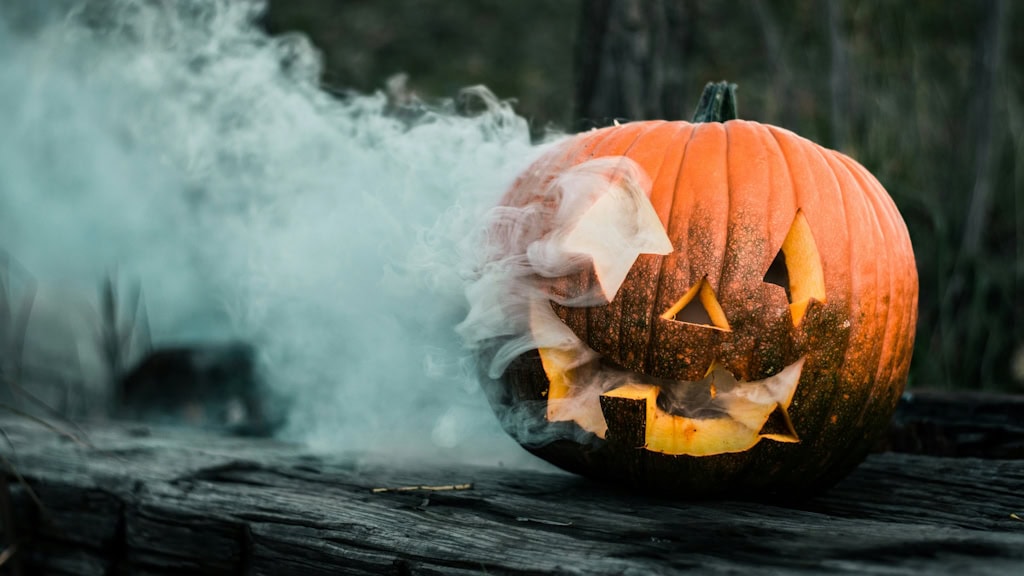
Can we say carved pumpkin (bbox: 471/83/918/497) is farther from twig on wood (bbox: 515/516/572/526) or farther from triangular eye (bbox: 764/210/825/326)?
twig on wood (bbox: 515/516/572/526)

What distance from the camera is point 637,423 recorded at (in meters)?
1.49

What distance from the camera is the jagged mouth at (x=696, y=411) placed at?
1487 millimetres

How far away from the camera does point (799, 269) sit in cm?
150

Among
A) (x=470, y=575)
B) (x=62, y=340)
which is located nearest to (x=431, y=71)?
(x=62, y=340)

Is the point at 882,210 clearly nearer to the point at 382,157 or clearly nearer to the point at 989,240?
the point at 382,157

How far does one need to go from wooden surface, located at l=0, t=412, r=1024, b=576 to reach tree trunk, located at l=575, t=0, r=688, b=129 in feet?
4.61

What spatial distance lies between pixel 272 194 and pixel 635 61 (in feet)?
4.16

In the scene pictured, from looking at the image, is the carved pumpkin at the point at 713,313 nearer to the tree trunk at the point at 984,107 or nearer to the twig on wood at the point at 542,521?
the twig on wood at the point at 542,521

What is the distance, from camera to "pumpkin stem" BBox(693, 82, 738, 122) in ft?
5.93

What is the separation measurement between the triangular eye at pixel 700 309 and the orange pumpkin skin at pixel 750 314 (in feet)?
0.03

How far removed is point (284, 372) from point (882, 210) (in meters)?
1.72

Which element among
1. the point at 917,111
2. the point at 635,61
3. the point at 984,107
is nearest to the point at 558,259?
the point at 635,61

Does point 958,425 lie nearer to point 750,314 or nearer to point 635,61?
point 750,314

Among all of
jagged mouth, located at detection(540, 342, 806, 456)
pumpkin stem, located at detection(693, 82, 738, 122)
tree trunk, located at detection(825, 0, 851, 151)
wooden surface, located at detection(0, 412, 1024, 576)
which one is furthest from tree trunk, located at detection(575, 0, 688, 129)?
jagged mouth, located at detection(540, 342, 806, 456)
